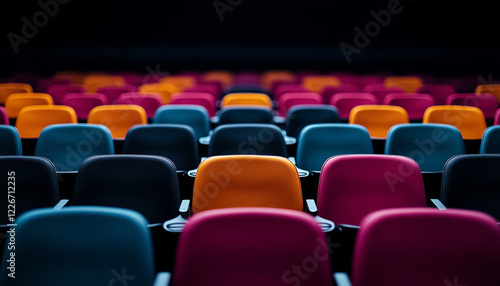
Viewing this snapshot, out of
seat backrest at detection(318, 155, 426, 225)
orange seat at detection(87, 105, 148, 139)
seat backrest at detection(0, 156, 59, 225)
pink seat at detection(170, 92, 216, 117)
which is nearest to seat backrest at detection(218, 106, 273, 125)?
orange seat at detection(87, 105, 148, 139)

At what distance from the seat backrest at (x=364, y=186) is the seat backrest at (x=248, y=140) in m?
0.93

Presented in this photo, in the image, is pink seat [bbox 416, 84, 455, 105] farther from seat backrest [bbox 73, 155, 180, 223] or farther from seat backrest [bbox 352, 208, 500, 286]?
seat backrest [bbox 352, 208, 500, 286]

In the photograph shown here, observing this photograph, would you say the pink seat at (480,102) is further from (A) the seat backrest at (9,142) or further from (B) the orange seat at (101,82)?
(B) the orange seat at (101,82)

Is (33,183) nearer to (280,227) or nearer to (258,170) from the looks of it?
(258,170)

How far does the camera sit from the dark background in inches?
486

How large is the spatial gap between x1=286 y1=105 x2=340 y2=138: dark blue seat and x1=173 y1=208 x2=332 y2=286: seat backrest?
296cm

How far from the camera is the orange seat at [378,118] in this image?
441 cm

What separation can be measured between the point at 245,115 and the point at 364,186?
7.01 ft

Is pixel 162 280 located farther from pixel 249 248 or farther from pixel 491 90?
pixel 491 90

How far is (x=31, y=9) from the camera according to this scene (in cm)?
1230

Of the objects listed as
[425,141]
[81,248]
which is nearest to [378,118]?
[425,141]

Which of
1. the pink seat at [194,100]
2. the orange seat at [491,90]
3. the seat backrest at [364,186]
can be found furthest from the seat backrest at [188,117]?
the orange seat at [491,90]

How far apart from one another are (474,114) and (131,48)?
10376mm

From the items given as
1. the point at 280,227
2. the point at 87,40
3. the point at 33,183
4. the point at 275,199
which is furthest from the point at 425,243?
the point at 87,40
